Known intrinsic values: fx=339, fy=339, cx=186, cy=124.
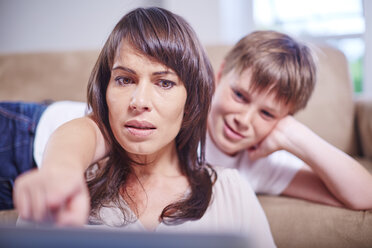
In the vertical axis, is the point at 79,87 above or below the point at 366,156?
above

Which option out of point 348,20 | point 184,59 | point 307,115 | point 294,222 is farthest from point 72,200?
point 348,20

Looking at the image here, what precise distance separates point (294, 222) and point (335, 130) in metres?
0.51

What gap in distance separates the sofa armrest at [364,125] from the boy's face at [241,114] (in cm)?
44

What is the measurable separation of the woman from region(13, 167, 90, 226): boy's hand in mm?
85

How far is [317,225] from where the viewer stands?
0.69 m

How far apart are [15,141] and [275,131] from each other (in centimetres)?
64

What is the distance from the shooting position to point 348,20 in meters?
1.85

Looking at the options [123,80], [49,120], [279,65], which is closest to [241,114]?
[279,65]

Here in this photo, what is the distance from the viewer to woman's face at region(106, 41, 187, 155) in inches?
18.2

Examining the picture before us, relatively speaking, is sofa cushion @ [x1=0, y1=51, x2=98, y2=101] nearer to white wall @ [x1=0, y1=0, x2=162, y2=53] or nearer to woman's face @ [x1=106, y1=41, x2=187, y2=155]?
white wall @ [x1=0, y1=0, x2=162, y2=53]

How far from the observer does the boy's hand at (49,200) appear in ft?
0.89

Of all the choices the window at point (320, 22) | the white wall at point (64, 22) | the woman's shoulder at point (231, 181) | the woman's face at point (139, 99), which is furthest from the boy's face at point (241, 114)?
the window at point (320, 22)

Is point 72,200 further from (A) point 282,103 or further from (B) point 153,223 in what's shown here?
(A) point 282,103

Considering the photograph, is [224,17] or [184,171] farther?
[224,17]
